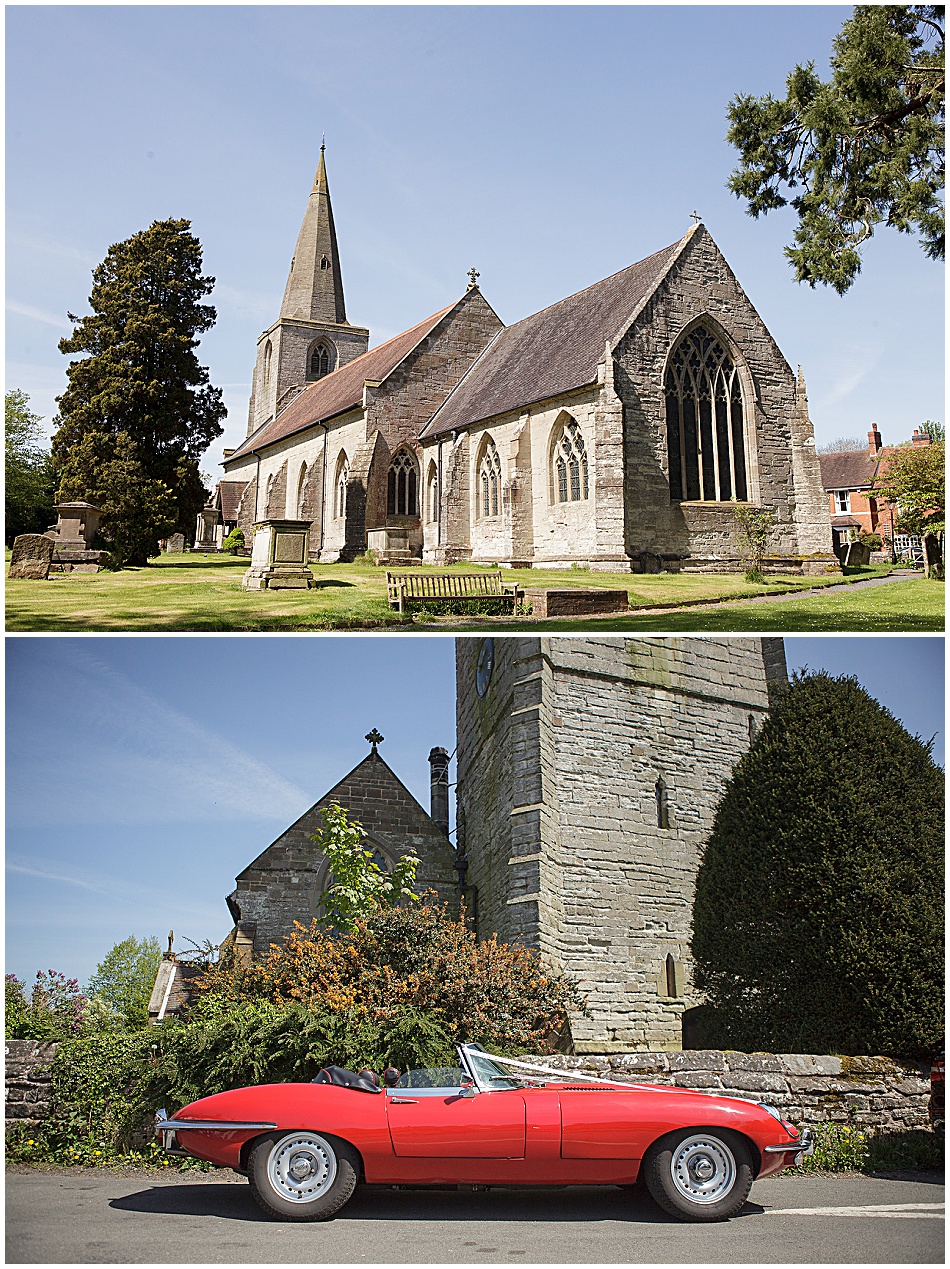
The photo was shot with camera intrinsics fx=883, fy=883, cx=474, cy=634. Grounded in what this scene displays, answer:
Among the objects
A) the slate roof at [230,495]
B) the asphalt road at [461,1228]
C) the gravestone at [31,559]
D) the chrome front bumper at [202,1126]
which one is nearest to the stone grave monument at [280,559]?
the gravestone at [31,559]

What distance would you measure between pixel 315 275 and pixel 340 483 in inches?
991

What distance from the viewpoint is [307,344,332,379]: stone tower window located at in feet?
178

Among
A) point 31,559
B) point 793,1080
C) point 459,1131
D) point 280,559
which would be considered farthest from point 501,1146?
point 31,559

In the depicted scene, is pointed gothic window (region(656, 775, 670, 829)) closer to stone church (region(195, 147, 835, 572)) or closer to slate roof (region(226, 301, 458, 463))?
stone church (region(195, 147, 835, 572))

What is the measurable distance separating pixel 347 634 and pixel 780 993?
750cm

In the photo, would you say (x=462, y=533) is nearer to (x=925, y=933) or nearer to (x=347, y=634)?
(x=347, y=634)

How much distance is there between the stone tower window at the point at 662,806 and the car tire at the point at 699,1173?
7941 millimetres

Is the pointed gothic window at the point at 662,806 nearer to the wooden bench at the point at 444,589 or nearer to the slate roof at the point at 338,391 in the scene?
the wooden bench at the point at 444,589

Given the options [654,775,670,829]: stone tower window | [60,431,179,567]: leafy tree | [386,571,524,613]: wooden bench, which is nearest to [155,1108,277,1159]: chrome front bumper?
[654,775,670,829]: stone tower window

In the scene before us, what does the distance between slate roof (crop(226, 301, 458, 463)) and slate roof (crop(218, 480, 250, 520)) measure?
5.17 feet

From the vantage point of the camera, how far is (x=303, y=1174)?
19.3 feet

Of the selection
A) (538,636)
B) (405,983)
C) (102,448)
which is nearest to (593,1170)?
(405,983)

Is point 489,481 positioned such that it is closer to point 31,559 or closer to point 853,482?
point 31,559

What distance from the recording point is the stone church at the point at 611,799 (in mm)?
12562
